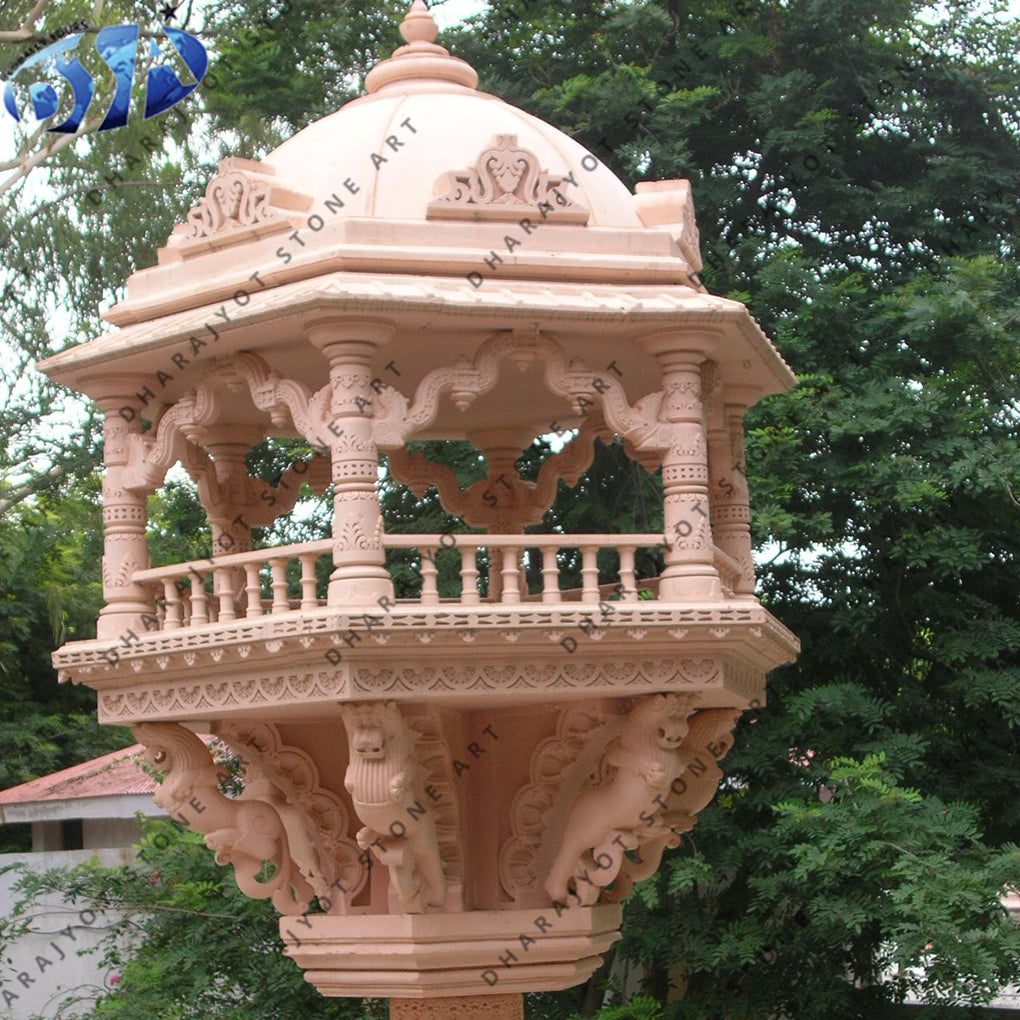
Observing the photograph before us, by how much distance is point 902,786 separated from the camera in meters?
13.0

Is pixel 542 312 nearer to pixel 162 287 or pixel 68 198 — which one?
pixel 162 287

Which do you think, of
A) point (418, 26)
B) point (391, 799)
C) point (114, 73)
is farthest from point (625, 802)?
point (114, 73)

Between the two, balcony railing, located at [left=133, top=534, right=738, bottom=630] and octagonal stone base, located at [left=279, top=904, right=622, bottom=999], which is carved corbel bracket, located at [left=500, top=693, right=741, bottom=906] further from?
balcony railing, located at [left=133, top=534, right=738, bottom=630]

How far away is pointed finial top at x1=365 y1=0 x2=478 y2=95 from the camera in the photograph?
9.30 meters

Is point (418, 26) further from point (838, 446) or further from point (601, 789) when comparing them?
point (838, 446)

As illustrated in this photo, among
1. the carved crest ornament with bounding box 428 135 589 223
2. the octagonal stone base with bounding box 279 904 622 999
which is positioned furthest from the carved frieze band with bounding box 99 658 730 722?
the carved crest ornament with bounding box 428 135 589 223

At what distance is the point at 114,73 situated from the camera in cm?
1554

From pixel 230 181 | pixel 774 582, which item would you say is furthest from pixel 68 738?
pixel 230 181

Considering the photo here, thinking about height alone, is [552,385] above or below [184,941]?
above

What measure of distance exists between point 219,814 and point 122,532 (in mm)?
1502

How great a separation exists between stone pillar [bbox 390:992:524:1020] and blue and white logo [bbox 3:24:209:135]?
7.47m

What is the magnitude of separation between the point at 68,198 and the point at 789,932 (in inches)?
402

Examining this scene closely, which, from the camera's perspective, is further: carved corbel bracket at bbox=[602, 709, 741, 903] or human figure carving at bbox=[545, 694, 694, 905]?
carved corbel bracket at bbox=[602, 709, 741, 903]

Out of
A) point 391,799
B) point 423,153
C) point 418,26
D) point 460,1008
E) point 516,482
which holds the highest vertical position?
point 418,26
